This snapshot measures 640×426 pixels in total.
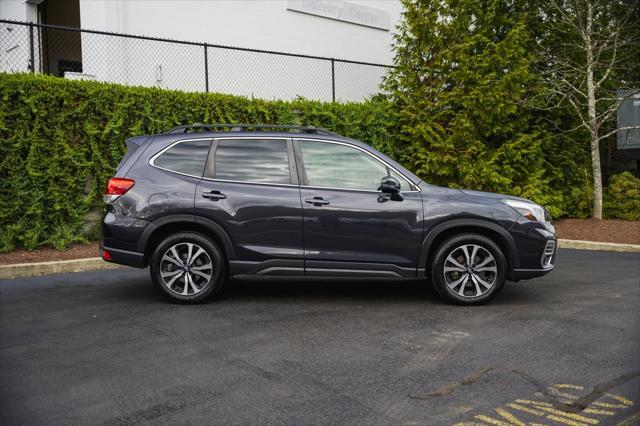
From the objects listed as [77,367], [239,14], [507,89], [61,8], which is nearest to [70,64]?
[61,8]

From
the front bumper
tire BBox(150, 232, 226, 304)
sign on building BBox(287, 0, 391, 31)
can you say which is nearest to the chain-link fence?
sign on building BBox(287, 0, 391, 31)

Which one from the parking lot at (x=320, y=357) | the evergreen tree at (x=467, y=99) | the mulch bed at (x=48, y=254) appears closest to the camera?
the parking lot at (x=320, y=357)

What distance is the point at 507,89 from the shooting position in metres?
13.7

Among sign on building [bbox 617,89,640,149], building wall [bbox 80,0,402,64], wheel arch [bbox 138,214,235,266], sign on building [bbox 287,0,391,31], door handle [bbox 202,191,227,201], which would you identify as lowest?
wheel arch [bbox 138,214,235,266]

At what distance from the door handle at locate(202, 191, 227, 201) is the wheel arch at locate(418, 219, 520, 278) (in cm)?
216

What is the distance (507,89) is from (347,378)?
36.5 ft

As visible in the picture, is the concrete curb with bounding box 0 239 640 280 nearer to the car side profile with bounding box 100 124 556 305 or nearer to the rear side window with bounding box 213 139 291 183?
the car side profile with bounding box 100 124 556 305

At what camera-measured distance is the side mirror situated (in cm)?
627

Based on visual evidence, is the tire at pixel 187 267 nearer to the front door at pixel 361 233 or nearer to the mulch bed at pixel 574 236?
the front door at pixel 361 233

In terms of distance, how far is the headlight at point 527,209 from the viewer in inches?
255

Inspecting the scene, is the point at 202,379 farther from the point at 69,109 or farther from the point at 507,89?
the point at 507,89

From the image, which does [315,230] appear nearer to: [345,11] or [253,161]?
[253,161]

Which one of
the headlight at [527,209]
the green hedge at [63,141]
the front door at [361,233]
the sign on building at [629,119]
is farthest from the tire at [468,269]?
the sign on building at [629,119]

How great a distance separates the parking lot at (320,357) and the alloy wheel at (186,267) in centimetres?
25
